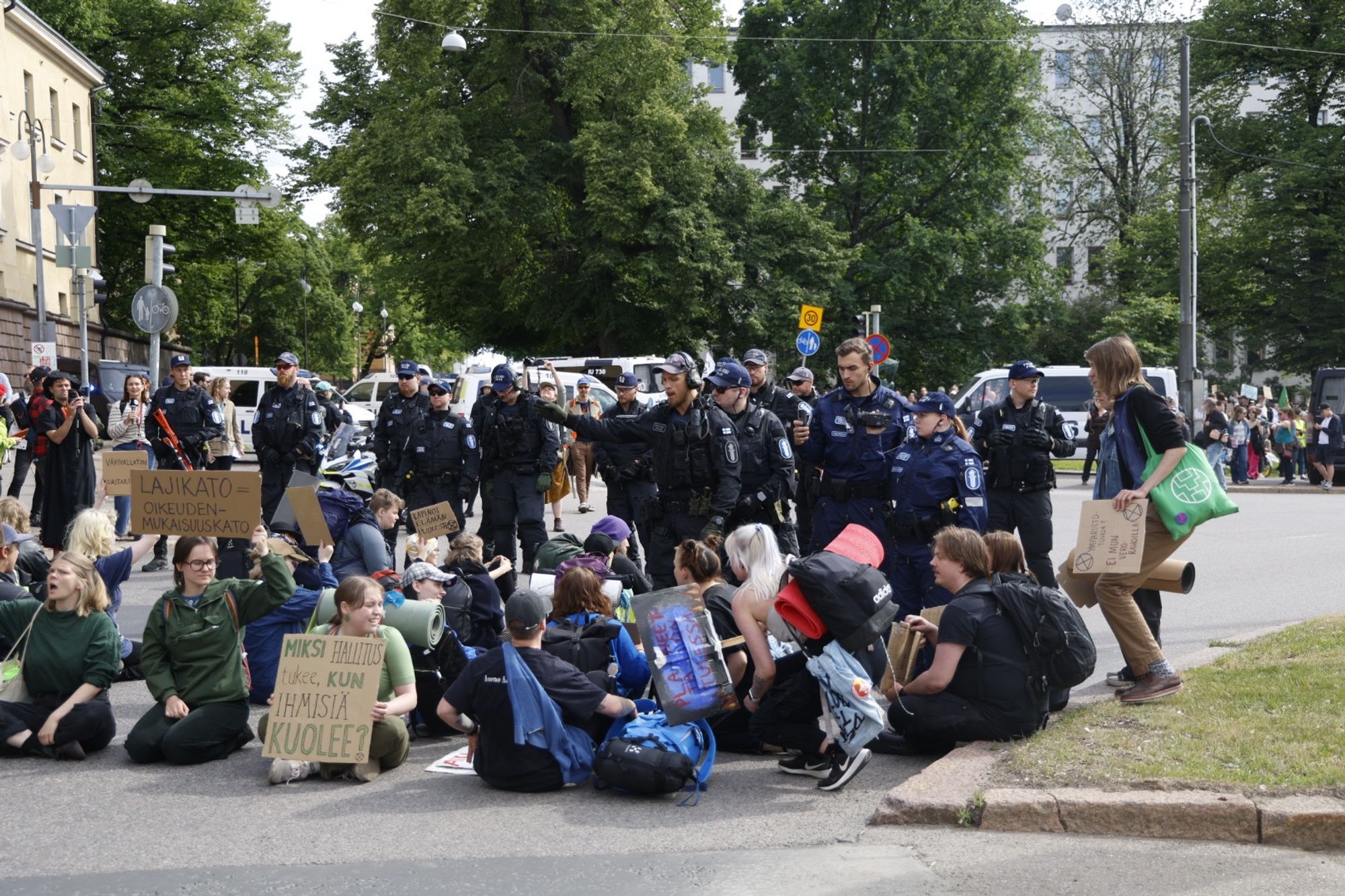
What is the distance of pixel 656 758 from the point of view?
20.3 feet

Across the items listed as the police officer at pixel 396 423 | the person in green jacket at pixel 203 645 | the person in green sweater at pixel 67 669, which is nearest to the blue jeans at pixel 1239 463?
the police officer at pixel 396 423

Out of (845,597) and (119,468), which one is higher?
(119,468)

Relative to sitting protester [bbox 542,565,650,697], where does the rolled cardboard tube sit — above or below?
above

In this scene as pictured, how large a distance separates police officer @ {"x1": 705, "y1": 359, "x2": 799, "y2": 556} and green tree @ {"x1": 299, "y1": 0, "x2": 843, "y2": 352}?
23.2 m

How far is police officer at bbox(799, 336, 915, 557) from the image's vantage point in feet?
28.9

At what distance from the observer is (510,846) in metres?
5.55

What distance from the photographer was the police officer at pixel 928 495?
834 cm

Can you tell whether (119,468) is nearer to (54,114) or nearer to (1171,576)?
(1171,576)

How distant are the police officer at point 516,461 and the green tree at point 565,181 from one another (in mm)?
20159

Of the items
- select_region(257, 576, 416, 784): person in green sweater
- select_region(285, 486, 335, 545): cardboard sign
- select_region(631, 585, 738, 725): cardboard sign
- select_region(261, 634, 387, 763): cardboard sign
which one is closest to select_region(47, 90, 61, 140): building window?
select_region(285, 486, 335, 545): cardboard sign

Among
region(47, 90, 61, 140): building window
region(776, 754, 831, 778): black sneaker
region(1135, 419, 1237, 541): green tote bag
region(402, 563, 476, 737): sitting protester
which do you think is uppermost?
region(47, 90, 61, 140): building window

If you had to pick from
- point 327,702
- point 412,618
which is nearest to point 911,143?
point 412,618

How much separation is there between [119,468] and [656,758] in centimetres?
701

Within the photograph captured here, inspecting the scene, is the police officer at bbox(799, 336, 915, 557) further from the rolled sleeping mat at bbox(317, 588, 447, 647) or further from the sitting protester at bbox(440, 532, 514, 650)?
the rolled sleeping mat at bbox(317, 588, 447, 647)
